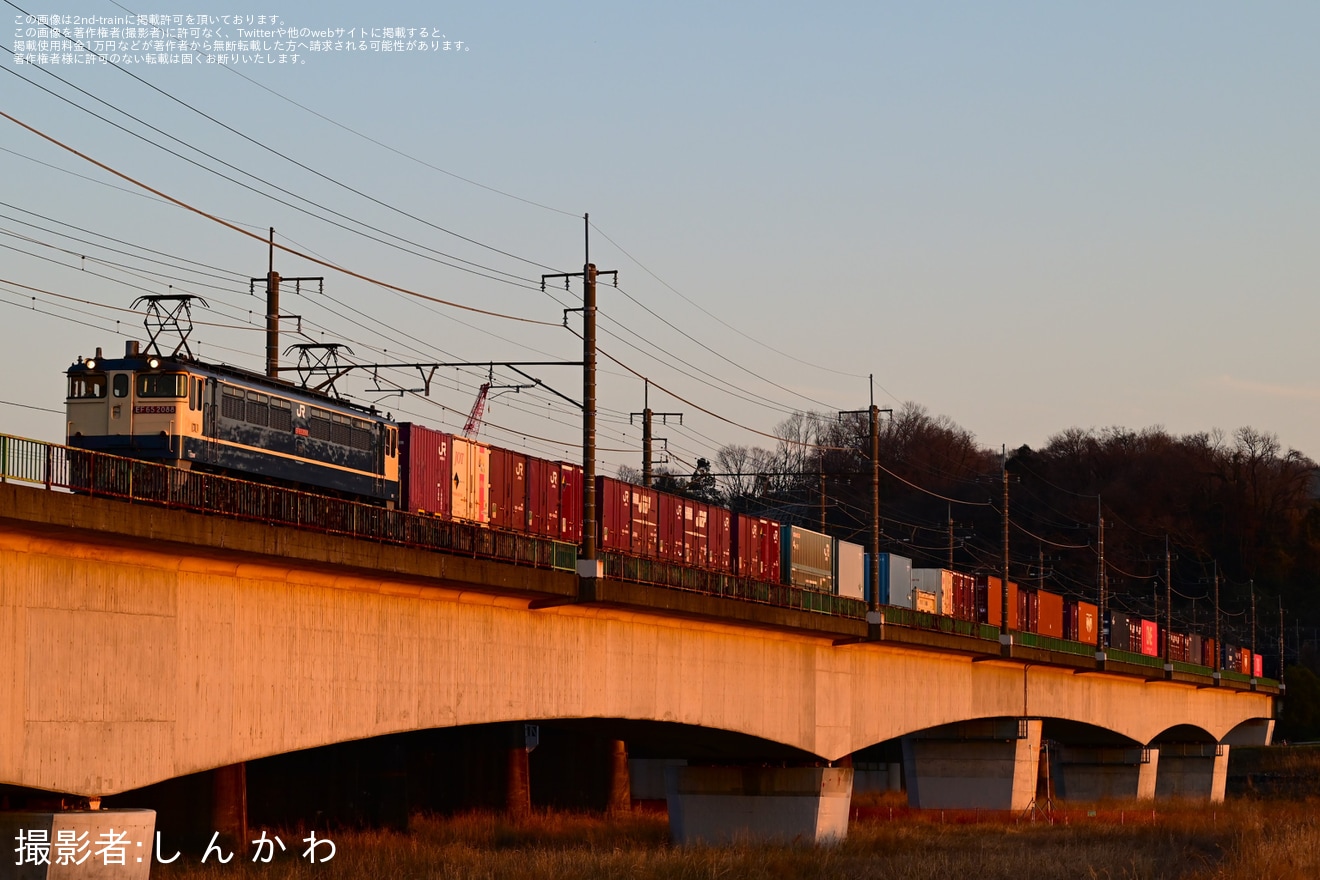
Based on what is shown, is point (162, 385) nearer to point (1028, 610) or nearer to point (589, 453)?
point (589, 453)

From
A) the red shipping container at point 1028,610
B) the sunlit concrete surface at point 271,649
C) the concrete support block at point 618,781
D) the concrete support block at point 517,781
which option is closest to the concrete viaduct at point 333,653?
the sunlit concrete surface at point 271,649

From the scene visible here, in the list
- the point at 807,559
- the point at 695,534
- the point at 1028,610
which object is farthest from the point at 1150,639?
the point at 695,534

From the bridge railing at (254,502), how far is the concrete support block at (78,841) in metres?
4.82

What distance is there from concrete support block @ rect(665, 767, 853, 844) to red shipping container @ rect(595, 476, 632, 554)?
9.01 metres

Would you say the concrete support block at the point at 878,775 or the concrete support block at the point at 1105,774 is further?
the concrete support block at the point at 878,775

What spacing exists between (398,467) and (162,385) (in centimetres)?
1006

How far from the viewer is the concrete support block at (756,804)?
53.8 meters

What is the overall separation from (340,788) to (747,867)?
84.7 feet

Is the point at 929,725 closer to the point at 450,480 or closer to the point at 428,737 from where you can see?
the point at 428,737

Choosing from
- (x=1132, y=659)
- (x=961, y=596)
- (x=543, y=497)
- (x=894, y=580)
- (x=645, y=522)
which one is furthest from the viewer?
(x=1132, y=659)

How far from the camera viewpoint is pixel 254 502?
2945 centimetres

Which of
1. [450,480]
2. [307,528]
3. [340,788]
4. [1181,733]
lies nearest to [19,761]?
[307,528]

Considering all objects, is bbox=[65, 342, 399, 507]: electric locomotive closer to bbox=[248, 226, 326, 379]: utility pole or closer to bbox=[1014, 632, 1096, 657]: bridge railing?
bbox=[248, 226, 326, 379]: utility pole

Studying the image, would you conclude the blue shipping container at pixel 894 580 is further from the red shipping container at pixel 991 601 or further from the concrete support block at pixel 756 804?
the concrete support block at pixel 756 804
